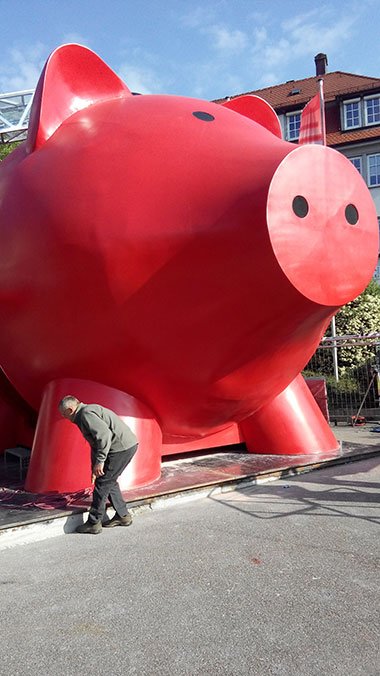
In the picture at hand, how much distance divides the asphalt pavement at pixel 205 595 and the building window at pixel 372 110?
23.9 metres

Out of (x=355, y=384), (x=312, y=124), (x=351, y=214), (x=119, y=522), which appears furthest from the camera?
(x=355, y=384)

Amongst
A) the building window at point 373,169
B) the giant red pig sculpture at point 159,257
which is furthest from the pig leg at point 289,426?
the building window at point 373,169

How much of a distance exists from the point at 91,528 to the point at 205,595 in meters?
1.70

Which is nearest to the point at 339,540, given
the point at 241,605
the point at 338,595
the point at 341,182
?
Result: the point at 338,595

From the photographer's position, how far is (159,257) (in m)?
5.23

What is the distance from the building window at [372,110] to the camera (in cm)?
2555

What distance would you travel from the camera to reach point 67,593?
11.8ft

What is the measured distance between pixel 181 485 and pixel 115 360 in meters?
1.43

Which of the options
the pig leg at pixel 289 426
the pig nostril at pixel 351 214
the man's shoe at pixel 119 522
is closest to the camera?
the man's shoe at pixel 119 522

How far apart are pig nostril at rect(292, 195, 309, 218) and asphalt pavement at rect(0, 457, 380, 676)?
2573 mm

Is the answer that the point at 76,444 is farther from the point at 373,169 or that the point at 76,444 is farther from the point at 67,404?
the point at 373,169

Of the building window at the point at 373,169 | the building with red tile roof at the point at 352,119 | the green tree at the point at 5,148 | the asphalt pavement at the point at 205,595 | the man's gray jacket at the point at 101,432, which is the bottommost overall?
the asphalt pavement at the point at 205,595

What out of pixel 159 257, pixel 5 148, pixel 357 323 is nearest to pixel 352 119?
pixel 357 323

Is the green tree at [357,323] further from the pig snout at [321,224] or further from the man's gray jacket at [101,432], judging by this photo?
the man's gray jacket at [101,432]
